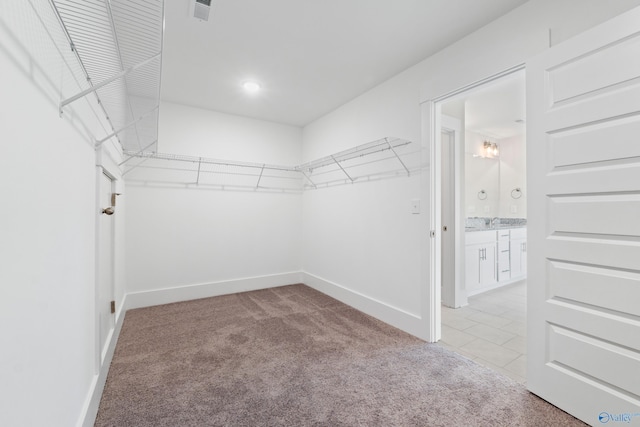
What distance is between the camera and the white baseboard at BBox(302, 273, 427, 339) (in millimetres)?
2431

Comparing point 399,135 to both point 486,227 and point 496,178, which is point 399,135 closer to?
point 486,227

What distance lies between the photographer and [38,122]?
0.88 metres

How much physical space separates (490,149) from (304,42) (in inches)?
165

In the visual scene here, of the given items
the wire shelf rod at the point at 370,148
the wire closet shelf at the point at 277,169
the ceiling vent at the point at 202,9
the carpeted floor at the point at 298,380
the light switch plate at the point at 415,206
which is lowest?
the carpeted floor at the point at 298,380

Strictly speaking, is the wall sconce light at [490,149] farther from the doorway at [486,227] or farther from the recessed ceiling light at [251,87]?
the recessed ceiling light at [251,87]

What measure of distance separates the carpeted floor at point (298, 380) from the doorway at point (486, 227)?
0.39 meters

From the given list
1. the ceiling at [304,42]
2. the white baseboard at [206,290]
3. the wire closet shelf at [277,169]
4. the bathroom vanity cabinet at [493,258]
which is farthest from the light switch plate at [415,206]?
the white baseboard at [206,290]

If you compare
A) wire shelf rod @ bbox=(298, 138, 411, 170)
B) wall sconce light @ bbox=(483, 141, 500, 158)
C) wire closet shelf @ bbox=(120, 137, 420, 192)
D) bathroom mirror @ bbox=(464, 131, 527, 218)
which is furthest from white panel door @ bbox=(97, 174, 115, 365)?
wall sconce light @ bbox=(483, 141, 500, 158)

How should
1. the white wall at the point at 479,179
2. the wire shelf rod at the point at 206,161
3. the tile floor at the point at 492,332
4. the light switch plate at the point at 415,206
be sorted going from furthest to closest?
the white wall at the point at 479,179 < the wire shelf rod at the point at 206,161 < the light switch plate at the point at 415,206 < the tile floor at the point at 492,332

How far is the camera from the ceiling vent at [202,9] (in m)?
1.73

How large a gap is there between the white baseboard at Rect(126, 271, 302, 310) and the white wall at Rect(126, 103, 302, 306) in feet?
0.04

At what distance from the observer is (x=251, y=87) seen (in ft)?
9.54

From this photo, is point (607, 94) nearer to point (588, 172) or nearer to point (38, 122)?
point (588, 172)

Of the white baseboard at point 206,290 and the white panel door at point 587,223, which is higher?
the white panel door at point 587,223
